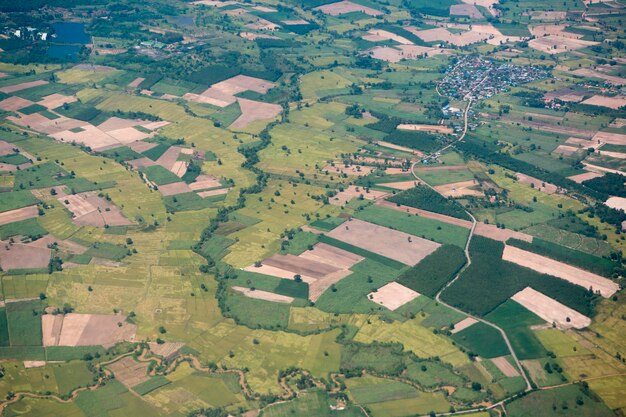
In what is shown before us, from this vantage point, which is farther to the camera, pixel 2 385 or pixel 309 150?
pixel 309 150

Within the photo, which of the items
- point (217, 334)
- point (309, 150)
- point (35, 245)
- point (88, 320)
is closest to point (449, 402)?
point (217, 334)

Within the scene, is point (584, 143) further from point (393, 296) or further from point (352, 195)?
point (393, 296)

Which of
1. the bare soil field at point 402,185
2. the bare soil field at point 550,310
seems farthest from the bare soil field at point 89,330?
the bare soil field at point 402,185

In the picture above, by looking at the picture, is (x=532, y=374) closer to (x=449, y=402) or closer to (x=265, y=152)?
(x=449, y=402)

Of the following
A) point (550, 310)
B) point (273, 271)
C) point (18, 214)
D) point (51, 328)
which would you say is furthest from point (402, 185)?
point (51, 328)

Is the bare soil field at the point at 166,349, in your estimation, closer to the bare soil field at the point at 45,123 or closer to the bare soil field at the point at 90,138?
the bare soil field at the point at 90,138
